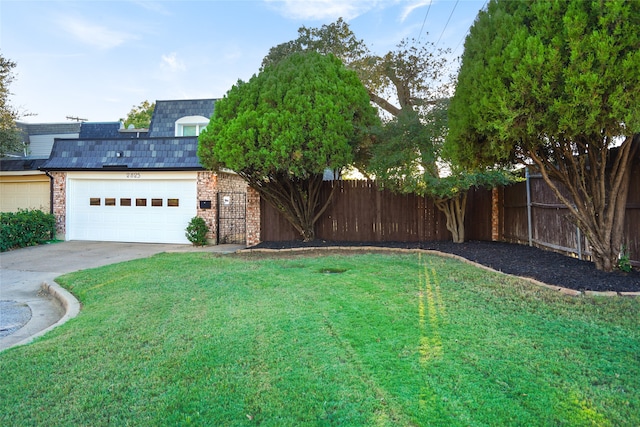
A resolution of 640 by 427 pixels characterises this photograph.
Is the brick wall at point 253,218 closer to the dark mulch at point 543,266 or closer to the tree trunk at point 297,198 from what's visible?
the tree trunk at point 297,198

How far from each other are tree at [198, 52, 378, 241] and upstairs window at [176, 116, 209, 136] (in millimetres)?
8238

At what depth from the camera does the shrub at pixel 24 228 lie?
12.5m

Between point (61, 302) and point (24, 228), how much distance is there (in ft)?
28.9

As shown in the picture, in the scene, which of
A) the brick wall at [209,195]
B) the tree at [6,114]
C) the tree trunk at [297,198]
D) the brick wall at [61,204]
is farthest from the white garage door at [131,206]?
the tree at [6,114]

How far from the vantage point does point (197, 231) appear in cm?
1332

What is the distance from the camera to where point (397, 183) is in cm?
1027

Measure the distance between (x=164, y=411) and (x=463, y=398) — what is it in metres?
1.92

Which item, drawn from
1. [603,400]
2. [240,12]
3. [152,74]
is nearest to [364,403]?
[603,400]

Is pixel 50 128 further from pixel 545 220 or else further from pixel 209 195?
pixel 545 220

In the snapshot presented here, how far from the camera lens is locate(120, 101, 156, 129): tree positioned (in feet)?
115

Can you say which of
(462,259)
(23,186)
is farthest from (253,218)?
(23,186)

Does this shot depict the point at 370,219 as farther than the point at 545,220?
Yes

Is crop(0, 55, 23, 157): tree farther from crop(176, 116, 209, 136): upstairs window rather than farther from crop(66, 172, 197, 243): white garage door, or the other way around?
crop(176, 116, 209, 136): upstairs window

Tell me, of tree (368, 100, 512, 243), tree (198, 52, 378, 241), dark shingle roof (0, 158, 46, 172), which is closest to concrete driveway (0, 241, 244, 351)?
tree (198, 52, 378, 241)
